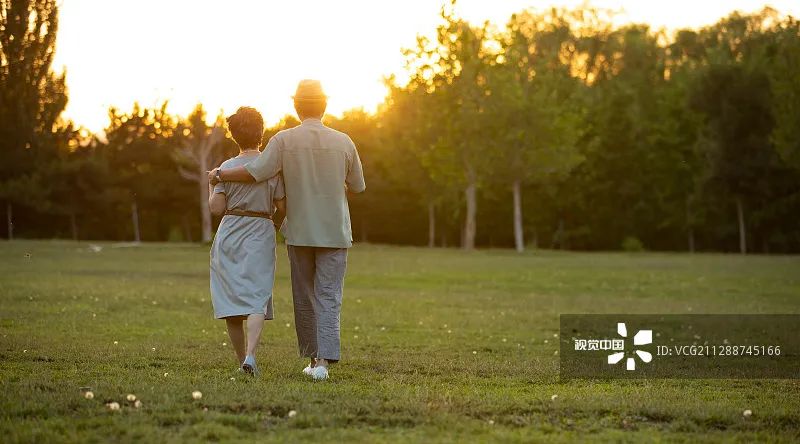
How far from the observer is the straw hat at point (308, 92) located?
8.52 meters

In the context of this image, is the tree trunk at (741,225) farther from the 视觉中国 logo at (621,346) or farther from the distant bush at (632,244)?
the 视觉中国 logo at (621,346)

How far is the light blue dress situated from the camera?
8430mm

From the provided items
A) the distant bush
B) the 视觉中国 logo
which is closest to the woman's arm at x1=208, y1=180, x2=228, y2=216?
the 视觉中国 logo

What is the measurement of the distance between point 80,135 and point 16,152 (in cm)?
894

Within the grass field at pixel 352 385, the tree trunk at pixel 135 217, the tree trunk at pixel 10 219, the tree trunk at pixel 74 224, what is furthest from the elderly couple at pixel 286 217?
the tree trunk at pixel 135 217

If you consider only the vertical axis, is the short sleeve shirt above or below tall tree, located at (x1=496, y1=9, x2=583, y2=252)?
below

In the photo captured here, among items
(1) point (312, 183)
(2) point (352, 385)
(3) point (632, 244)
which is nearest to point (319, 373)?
(2) point (352, 385)

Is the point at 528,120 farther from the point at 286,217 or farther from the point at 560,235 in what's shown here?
the point at 286,217

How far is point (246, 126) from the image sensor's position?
28.1 ft

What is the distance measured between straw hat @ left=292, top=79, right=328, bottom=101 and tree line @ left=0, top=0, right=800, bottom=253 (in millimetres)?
46732

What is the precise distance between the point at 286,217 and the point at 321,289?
2.31 ft

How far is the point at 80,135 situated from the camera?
2879 inches

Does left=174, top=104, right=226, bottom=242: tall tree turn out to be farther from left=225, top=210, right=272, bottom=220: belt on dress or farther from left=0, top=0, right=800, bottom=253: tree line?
left=225, top=210, right=272, bottom=220: belt on dress

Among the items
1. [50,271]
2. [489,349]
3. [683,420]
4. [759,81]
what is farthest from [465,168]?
[683,420]
